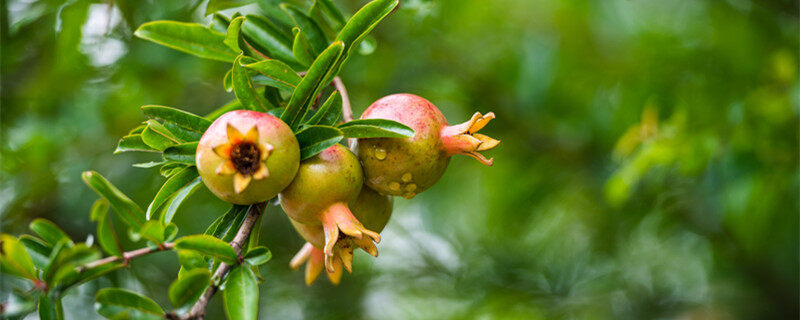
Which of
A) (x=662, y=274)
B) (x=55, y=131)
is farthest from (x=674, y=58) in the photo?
(x=55, y=131)

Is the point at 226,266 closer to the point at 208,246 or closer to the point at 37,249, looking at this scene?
the point at 208,246

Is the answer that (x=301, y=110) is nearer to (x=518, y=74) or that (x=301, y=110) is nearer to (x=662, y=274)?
(x=518, y=74)

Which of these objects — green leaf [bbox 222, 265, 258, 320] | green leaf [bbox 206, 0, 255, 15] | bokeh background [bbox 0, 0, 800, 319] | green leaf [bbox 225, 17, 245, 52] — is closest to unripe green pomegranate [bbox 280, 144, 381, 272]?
green leaf [bbox 222, 265, 258, 320]

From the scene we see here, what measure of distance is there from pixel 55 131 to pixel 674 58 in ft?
7.16

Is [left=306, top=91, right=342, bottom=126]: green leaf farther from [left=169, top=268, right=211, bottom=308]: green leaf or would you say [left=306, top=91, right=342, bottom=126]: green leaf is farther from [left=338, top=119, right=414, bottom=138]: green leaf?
[left=169, top=268, right=211, bottom=308]: green leaf

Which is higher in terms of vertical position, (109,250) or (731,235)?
(731,235)

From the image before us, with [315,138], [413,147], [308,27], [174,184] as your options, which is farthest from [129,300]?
[308,27]

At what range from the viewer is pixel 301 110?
78 centimetres

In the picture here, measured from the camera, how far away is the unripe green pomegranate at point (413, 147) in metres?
0.78

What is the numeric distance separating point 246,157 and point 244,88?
13 centimetres

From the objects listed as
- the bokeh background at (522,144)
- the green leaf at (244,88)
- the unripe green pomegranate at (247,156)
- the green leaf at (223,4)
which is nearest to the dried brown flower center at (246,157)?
the unripe green pomegranate at (247,156)

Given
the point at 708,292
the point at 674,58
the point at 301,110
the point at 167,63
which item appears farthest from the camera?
the point at 708,292

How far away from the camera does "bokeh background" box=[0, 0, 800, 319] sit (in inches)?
74.4

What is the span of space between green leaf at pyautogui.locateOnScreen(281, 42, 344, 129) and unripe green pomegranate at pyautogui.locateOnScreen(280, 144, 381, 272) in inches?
2.6
